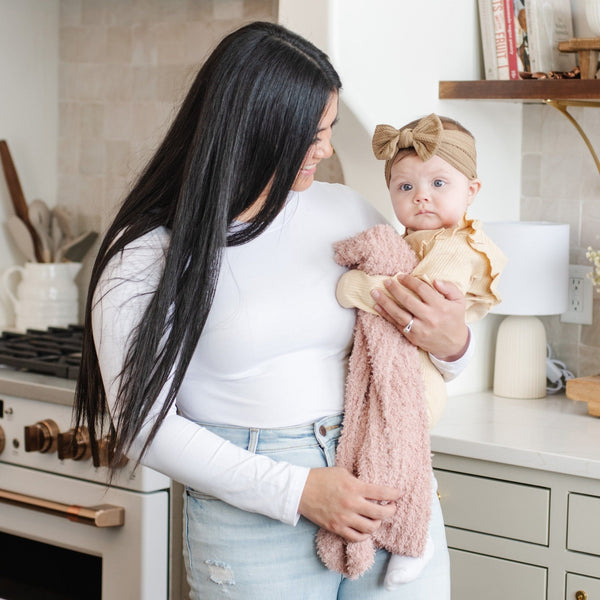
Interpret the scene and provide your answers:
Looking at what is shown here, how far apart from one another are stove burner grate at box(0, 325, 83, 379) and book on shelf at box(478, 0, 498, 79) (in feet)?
3.73

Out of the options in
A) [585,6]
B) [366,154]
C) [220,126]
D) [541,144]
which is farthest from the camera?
[541,144]

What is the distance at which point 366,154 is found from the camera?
6.25ft

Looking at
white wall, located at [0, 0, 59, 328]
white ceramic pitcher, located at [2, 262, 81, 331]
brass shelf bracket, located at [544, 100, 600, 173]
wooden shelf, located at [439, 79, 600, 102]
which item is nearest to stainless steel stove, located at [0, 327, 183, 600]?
white ceramic pitcher, located at [2, 262, 81, 331]

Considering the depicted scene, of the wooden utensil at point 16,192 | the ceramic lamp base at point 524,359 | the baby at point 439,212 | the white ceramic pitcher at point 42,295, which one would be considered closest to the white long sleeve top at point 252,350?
the baby at point 439,212

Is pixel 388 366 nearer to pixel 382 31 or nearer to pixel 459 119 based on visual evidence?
pixel 382 31

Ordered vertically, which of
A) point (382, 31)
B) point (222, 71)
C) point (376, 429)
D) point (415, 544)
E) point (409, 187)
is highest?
point (382, 31)

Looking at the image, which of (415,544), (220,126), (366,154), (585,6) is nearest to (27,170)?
(366,154)

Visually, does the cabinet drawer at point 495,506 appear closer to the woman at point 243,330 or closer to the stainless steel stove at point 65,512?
the woman at point 243,330

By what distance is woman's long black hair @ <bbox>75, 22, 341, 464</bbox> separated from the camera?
4.02ft

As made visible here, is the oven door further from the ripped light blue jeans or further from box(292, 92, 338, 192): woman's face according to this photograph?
box(292, 92, 338, 192): woman's face

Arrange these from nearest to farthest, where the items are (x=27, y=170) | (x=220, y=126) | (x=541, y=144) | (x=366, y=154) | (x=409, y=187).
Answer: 1. (x=220, y=126)
2. (x=409, y=187)
3. (x=366, y=154)
4. (x=541, y=144)
5. (x=27, y=170)

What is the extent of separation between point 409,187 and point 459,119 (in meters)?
0.72

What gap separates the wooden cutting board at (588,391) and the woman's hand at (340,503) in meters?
0.91

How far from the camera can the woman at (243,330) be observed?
123 cm
